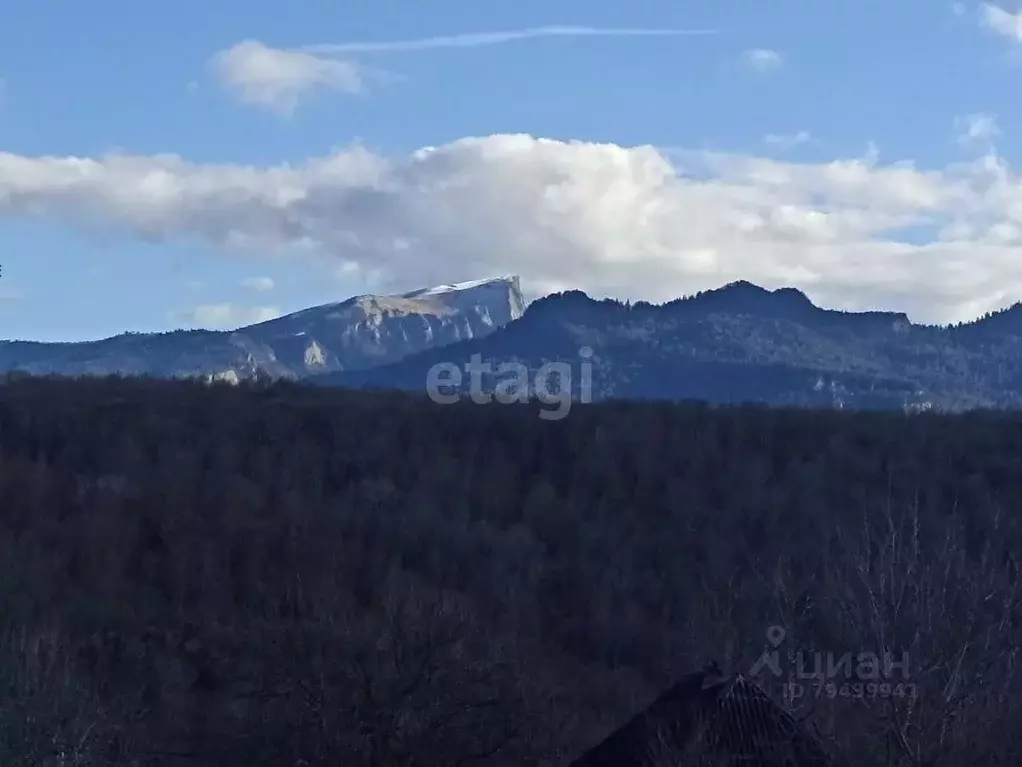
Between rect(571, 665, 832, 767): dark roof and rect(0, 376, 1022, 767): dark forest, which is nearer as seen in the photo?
rect(571, 665, 832, 767): dark roof

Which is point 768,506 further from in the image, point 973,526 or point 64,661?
point 64,661

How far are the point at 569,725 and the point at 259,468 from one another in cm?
2246

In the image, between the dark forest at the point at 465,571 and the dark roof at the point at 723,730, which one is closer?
the dark roof at the point at 723,730

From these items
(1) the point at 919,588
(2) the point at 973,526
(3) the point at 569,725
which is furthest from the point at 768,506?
(1) the point at 919,588

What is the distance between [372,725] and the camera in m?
24.7

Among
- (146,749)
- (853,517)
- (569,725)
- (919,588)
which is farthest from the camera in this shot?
(853,517)

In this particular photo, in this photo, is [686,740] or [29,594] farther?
[29,594]

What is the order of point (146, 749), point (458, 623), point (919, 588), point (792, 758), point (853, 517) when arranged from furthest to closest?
point (853, 517)
point (146, 749)
point (458, 623)
point (792, 758)
point (919, 588)

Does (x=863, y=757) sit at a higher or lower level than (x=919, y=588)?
lower

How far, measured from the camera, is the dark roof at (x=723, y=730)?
21.5m

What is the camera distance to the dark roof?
70.6ft

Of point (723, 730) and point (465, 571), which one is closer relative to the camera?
point (723, 730)

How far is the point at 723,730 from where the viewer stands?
22.0 m

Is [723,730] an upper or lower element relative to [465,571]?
upper
